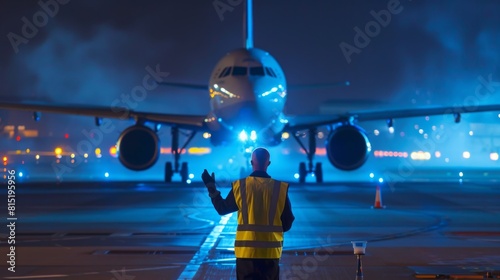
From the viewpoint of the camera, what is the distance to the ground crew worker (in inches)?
340

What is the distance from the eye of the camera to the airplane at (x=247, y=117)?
30438 millimetres

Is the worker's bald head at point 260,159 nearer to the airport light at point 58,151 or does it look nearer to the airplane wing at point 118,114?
the airplane wing at point 118,114

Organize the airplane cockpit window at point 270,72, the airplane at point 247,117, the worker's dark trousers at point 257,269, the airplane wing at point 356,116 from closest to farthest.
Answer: the worker's dark trousers at point 257,269 < the airplane at point 247,117 < the airplane cockpit window at point 270,72 < the airplane wing at point 356,116

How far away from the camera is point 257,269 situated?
859 cm

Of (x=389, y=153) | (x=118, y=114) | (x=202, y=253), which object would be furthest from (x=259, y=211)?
(x=389, y=153)

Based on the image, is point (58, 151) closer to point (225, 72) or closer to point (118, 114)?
point (118, 114)

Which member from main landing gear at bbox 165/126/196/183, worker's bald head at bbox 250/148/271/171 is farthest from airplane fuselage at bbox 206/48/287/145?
worker's bald head at bbox 250/148/271/171

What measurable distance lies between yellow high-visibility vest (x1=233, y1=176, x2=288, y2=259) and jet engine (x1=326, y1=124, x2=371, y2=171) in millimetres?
25770

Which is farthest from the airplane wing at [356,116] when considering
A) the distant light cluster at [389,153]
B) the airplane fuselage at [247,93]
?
the distant light cluster at [389,153]

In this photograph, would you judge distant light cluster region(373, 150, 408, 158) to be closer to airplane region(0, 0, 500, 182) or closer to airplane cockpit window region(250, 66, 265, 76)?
airplane region(0, 0, 500, 182)

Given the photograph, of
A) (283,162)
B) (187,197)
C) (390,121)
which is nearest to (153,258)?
(187,197)

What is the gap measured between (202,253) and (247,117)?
1645 cm

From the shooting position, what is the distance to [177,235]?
1672 centimetres

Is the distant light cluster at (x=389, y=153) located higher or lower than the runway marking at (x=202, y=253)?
higher
